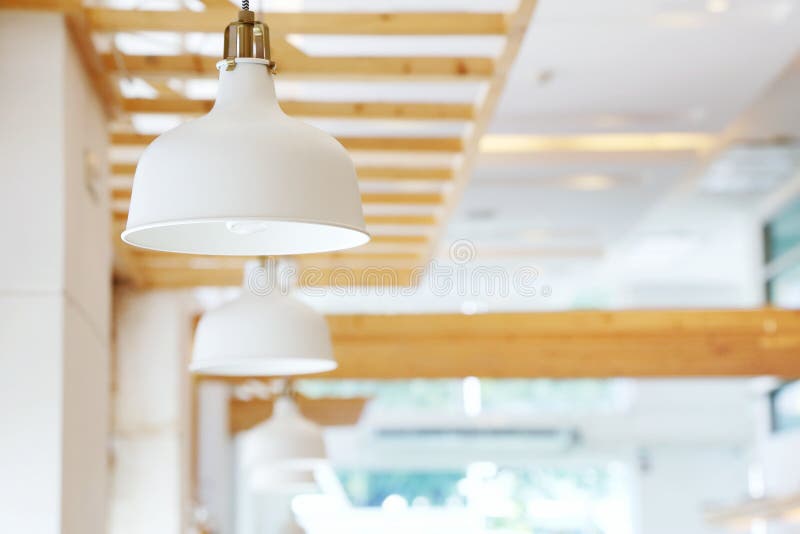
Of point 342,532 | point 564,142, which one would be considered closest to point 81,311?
point 564,142

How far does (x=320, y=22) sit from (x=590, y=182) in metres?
5.49

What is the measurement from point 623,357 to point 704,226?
4369 millimetres

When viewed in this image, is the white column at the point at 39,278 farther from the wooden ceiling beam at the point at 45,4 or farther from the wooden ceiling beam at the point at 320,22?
the wooden ceiling beam at the point at 320,22

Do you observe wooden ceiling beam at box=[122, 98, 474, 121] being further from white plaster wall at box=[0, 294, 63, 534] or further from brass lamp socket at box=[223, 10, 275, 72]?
brass lamp socket at box=[223, 10, 275, 72]

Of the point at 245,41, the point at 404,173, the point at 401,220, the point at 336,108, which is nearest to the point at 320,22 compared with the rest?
the point at 336,108

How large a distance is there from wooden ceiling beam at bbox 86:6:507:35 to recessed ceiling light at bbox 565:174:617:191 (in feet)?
16.7

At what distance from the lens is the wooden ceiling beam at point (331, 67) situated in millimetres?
3676

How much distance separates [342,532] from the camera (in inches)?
607

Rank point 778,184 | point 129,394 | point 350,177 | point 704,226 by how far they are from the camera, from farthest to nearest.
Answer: point 704,226 → point 778,184 → point 129,394 → point 350,177

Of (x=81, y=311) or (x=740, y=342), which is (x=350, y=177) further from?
(x=740, y=342)

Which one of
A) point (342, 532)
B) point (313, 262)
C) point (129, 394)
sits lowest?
point (342, 532)

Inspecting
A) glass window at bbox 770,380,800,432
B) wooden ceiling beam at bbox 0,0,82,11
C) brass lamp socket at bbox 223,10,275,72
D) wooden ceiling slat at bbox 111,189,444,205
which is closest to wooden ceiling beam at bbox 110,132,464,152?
wooden ceiling slat at bbox 111,189,444,205

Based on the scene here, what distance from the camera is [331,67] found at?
12.2ft

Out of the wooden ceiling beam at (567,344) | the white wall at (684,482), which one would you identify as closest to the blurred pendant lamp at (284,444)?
the wooden ceiling beam at (567,344)
